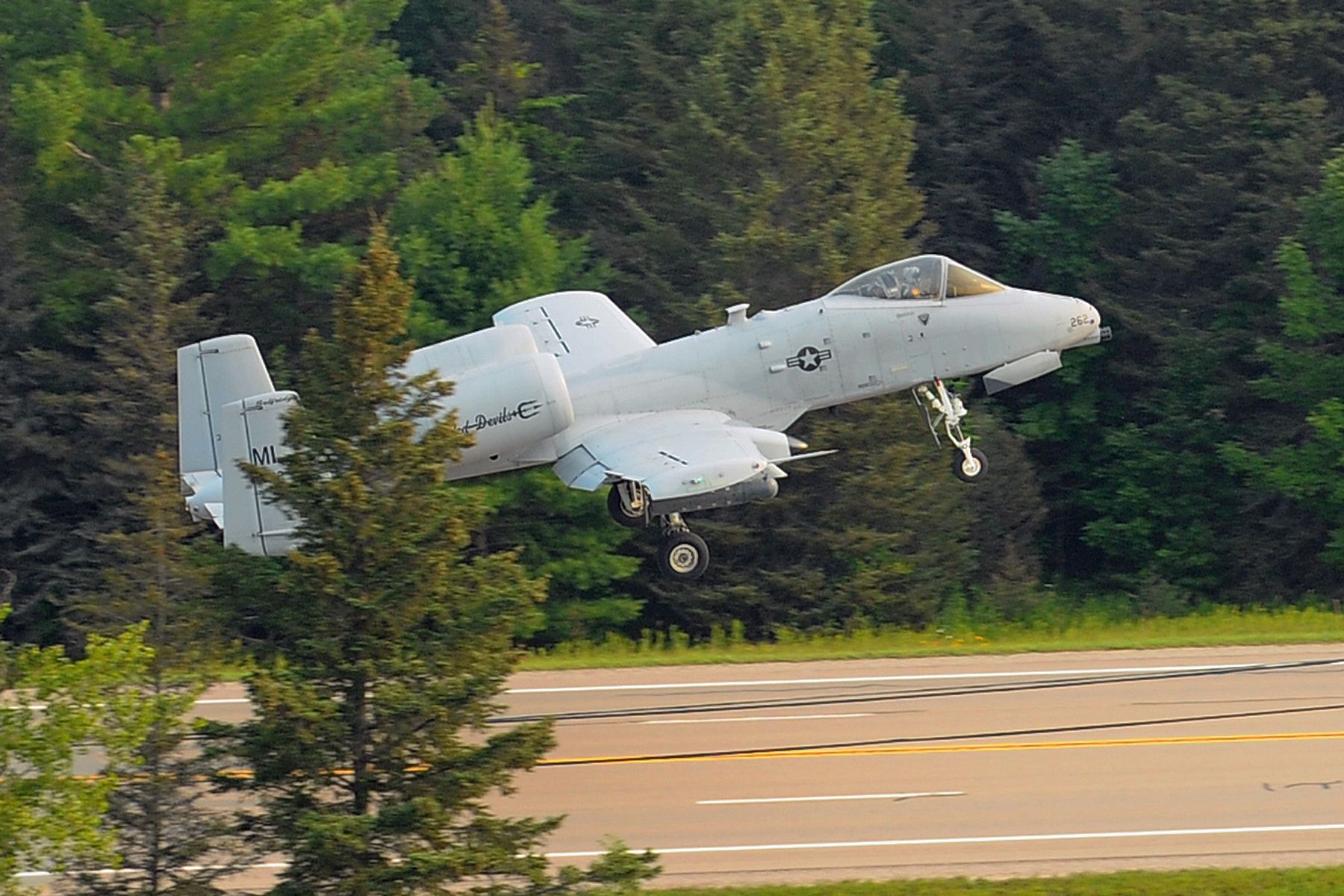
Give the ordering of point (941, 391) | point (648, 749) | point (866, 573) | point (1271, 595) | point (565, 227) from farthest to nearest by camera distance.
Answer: point (565, 227) < point (1271, 595) < point (866, 573) < point (941, 391) < point (648, 749)

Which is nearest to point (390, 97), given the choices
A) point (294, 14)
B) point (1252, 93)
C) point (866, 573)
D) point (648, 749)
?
point (294, 14)

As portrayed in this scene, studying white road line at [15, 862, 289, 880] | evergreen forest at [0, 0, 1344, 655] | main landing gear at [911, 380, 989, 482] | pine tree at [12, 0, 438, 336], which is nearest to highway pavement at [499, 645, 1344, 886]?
main landing gear at [911, 380, 989, 482]

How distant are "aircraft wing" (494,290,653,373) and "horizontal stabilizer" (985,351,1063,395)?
4751 mm

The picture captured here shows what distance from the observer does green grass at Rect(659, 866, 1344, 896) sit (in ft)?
56.4

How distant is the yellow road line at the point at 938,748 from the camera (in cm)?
2180

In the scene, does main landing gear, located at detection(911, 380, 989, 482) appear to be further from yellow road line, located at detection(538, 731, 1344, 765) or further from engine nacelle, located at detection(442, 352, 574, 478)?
yellow road line, located at detection(538, 731, 1344, 765)

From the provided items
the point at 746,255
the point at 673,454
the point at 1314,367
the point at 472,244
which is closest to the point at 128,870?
the point at 673,454

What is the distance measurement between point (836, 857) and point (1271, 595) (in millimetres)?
27276

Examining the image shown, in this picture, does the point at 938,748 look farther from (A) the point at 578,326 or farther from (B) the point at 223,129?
(B) the point at 223,129

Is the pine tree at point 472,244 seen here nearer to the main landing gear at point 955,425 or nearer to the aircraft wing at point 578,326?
the aircraft wing at point 578,326

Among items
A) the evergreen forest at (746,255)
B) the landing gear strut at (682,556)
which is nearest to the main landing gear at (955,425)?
the landing gear strut at (682,556)

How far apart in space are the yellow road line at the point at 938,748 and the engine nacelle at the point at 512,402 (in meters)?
4.67

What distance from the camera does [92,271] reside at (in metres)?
39.3

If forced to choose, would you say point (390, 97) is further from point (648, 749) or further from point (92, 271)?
point (648, 749)
